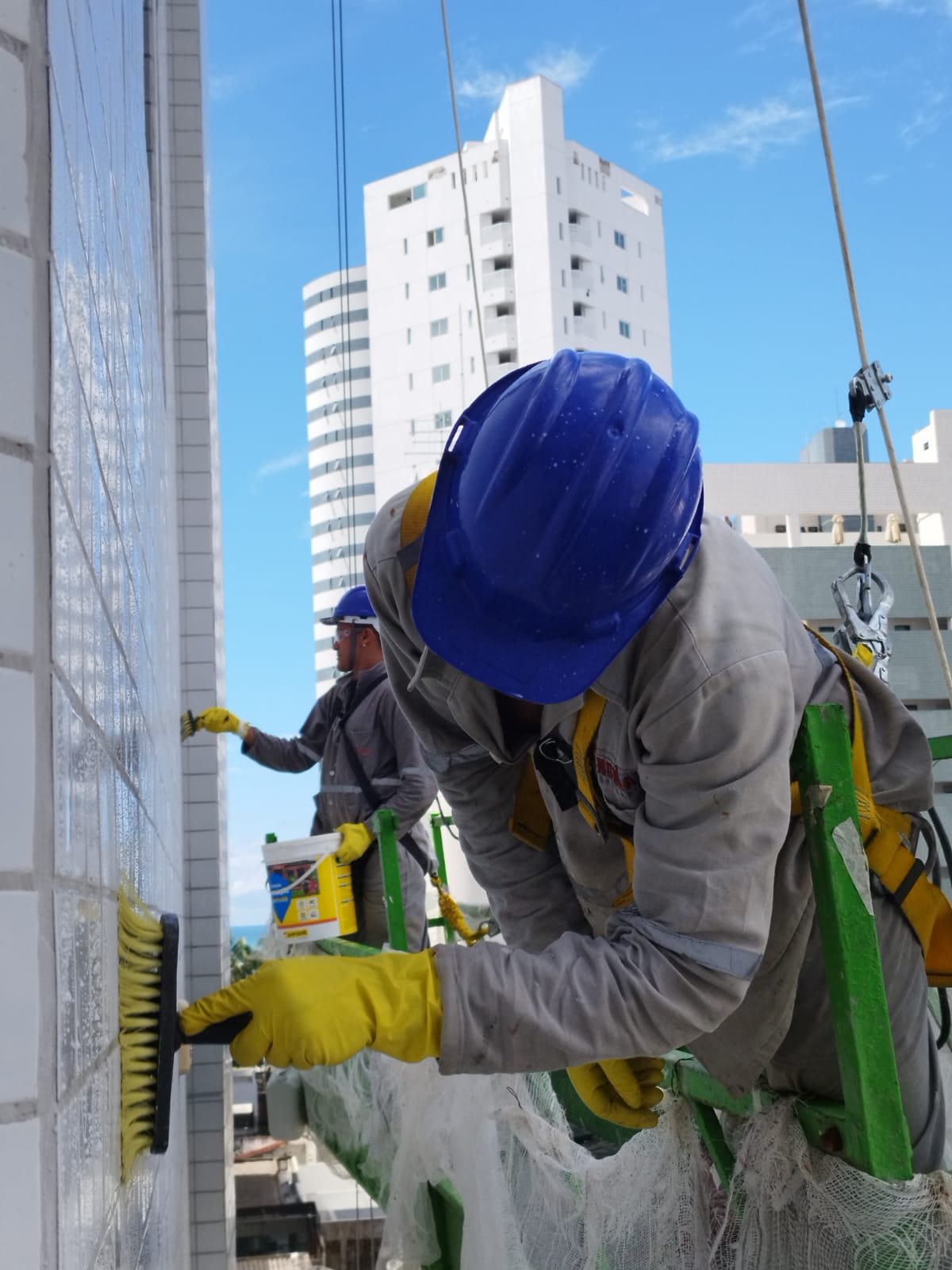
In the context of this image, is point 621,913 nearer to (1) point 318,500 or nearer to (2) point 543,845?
(2) point 543,845

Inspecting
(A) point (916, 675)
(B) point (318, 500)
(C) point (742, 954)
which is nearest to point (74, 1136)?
(C) point (742, 954)

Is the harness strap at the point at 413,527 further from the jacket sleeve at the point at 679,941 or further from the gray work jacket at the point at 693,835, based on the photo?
the jacket sleeve at the point at 679,941

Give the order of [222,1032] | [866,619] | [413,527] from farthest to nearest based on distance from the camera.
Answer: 1. [866,619]
2. [413,527]
3. [222,1032]

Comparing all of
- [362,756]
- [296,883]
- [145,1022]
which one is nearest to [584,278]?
[362,756]

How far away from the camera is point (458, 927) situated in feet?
15.0

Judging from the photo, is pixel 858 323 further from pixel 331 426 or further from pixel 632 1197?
pixel 331 426

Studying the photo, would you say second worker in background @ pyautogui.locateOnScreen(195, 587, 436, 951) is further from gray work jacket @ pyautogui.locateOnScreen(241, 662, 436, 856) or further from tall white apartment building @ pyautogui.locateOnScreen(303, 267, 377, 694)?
tall white apartment building @ pyautogui.locateOnScreen(303, 267, 377, 694)

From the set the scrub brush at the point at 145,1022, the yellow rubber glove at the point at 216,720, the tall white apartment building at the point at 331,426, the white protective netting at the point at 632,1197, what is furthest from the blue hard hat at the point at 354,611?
the tall white apartment building at the point at 331,426

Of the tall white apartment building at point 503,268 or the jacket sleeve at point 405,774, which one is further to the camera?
the tall white apartment building at point 503,268

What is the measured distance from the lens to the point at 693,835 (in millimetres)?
1503

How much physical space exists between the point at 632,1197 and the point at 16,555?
197 cm

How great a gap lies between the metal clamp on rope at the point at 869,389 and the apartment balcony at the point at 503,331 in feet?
147

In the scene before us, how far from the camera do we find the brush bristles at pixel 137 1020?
3.33 feet

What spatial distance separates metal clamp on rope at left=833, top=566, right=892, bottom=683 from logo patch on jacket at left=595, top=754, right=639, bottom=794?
3.34 ft
